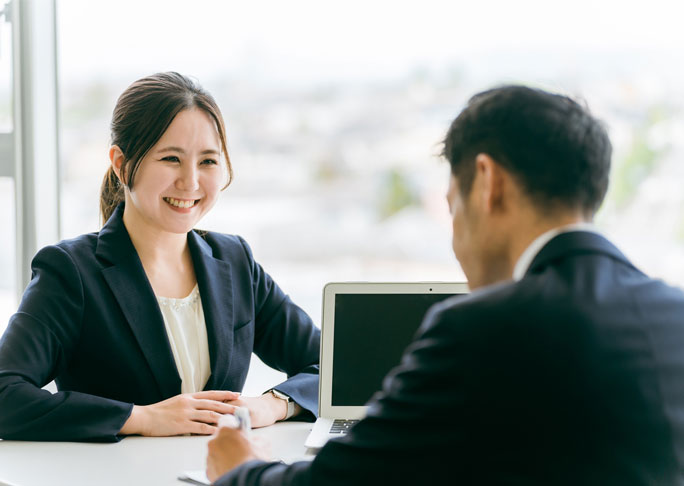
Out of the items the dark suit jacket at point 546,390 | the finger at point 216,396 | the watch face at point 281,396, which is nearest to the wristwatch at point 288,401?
the watch face at point 281,396

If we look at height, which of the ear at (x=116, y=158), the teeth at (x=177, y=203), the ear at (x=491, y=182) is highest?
the ear at (x=116, y=158)

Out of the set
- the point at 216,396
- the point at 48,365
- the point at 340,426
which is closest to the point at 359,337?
the point at 340,426

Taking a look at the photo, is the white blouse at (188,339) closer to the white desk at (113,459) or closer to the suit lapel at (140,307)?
the suit lapel at (140,307)

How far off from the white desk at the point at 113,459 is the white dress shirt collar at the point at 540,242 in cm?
73

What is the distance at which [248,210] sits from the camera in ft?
9.61

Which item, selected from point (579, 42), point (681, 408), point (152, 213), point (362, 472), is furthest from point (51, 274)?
point (579, 42)

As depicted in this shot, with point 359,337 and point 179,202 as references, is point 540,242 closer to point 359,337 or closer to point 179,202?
point 359,337

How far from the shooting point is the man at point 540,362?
0.88 meters

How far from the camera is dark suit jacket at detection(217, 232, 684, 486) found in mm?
880

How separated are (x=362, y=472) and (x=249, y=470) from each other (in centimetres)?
27

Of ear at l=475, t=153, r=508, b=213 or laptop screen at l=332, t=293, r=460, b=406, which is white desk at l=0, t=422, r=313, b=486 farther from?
ear at l=475, t=153, r=508, b=213

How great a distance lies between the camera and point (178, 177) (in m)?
1.87

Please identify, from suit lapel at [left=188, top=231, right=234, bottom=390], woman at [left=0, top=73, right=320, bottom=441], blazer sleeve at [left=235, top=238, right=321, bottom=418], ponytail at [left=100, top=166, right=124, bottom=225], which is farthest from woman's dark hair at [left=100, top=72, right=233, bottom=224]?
blazer sleeve at [left=235, top=238, right=321, bottom=418]

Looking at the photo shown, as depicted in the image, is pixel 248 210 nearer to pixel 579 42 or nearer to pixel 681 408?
pixel 579 42
